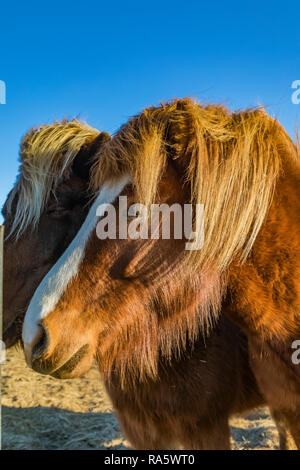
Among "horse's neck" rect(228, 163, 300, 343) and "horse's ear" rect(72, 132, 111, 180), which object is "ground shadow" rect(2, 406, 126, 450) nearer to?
"horse's ear" rect(72, 132, 111, 180)

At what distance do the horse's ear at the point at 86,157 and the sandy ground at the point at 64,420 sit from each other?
2647mm

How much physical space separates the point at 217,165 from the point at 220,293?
501 millimetres

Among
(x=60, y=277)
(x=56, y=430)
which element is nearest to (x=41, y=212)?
(x=60, y=277)

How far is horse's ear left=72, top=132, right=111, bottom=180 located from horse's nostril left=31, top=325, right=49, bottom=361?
126 cm

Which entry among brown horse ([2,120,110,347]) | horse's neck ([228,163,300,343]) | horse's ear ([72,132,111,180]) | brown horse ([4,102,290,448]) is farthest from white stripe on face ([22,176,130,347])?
horse's ear ([72,132,111,180])

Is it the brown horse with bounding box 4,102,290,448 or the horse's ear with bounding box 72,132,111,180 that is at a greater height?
the horse's ear with bounding box 72,132,111,180

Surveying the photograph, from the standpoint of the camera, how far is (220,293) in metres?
1.49

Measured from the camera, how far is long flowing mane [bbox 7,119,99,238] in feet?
7.66

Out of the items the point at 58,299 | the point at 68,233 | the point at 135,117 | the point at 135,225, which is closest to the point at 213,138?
the point at 135,117

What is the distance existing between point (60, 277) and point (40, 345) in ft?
0.82

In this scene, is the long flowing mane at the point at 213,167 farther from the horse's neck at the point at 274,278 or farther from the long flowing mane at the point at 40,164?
the long flowing mane at the point at 40,164

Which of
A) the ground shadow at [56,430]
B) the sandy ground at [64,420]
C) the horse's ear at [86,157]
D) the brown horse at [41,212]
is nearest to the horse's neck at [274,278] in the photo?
the brown horse at [41,212]

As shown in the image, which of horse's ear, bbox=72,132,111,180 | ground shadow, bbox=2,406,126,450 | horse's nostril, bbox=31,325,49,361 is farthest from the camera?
ground shadow, bbox=2,406,126,450

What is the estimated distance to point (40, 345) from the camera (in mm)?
1332
